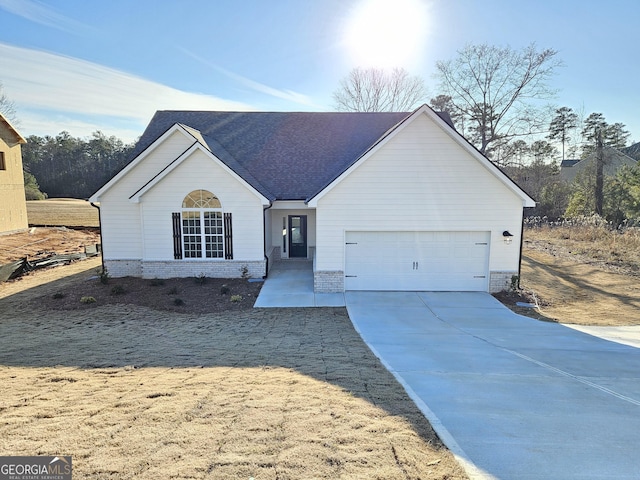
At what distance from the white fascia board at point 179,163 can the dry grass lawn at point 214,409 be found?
6.77 meters

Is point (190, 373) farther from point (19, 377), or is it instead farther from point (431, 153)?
point (431, 153)

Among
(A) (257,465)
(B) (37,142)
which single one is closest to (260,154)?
(A) (257,465)

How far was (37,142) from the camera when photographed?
66.9m

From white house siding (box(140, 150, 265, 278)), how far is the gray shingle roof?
1.15 metres

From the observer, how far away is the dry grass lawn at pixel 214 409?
3.14 meters

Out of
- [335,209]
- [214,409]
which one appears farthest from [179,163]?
[214,409]

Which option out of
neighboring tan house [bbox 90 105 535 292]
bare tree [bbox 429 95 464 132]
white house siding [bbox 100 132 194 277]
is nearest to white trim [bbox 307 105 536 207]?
neighboring tan house [bbox 90 105 535 292]

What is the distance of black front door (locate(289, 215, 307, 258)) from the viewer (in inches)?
711

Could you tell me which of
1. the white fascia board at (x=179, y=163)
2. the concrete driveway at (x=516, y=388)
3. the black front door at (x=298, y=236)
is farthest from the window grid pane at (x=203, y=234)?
the concrete driveway at (x=516, y=388)

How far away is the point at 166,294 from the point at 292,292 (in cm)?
445

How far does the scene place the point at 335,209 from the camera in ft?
41.3

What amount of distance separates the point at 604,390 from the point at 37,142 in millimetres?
86727

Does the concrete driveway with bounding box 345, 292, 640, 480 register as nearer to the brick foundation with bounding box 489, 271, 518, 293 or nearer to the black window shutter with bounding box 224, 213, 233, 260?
the brick foundation with bounding box 489, 271, 518, 293

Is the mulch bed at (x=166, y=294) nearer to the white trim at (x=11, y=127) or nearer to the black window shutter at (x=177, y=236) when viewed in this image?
the black window shutter at (x=177, y=236)
